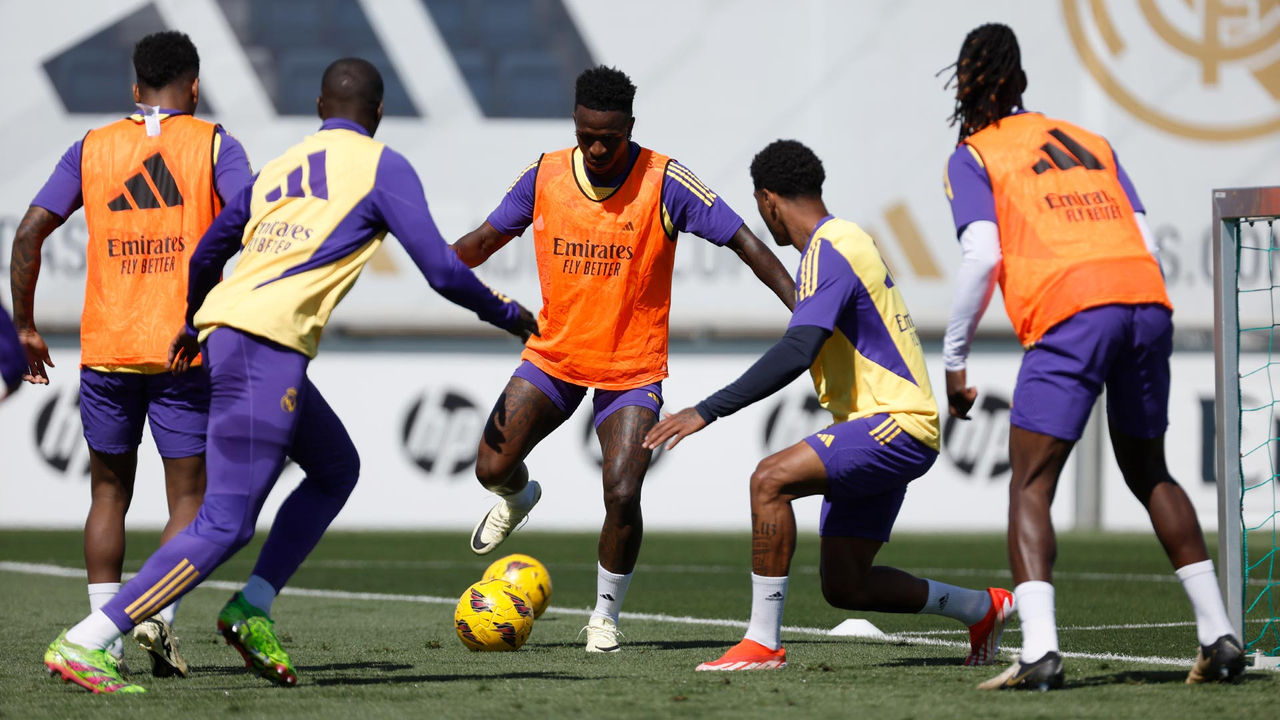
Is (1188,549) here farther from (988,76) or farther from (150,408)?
(150,408)

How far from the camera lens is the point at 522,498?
790 cm

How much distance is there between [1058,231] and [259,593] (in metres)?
2.91

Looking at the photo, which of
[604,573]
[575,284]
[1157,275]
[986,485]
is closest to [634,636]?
[604,573]

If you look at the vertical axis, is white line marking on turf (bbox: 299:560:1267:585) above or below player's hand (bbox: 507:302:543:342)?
below

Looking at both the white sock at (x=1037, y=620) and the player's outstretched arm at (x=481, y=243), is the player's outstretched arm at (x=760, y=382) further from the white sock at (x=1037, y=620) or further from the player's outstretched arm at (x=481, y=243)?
the player's outstretched arm at (x=481, y=243)

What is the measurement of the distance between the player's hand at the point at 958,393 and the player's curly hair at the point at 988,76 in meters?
0.86

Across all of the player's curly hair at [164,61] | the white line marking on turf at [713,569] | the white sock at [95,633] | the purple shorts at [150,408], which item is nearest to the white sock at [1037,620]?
the white sock at [95,633]

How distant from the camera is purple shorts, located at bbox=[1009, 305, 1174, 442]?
5.34m

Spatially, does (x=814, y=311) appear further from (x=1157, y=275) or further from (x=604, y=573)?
(x=604, y=573)

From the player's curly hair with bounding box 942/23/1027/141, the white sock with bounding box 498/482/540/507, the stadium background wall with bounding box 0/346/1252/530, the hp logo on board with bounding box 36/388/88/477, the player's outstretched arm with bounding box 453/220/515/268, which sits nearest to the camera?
the player's curly hair with bounding box 942/23/1027/141

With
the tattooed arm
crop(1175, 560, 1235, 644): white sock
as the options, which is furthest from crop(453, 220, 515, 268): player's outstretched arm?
crop(1175, 560, 1235, 644): white sock

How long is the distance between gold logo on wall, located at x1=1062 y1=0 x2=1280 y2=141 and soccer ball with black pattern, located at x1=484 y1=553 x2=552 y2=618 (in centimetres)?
1304

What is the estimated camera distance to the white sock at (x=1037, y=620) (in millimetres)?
5293

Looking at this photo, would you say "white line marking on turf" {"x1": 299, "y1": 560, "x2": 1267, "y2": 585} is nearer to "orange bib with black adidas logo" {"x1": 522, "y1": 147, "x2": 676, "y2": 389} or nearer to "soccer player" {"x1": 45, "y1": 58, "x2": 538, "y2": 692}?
"orange bib with black adidas logo" {"x1": 522, "y1": 147, "x2": 676, "y2": 389}
